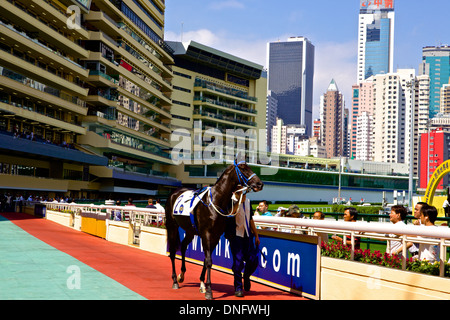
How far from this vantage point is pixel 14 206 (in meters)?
45.1

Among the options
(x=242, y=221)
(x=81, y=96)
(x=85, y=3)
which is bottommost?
(x=242, y=221)

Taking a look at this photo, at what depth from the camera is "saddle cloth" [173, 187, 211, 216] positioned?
8.87m

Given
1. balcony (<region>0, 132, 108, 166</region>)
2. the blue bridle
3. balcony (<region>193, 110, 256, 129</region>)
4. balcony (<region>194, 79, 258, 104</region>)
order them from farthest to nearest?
balcony (<region>193, 110, 256, 129</region>)
balcony (<region>194, 79, 258, 104</region>)
balcony (<region>0, 132, 108, 166</region>)
the blue bridle

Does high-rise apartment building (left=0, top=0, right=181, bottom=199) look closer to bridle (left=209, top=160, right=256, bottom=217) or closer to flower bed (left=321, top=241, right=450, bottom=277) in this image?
bridle (left=209, top=160, right=256, bottom=217)

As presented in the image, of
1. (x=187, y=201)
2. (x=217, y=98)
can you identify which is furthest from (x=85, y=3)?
(x=187, y=201)

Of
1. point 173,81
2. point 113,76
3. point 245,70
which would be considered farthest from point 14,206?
point 245,70

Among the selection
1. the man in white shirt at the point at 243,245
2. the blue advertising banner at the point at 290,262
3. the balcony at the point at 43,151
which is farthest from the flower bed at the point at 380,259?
the balcony at the point at 43,151

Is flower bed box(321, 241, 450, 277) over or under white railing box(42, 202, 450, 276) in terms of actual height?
under

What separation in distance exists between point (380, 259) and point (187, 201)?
3.47 metres

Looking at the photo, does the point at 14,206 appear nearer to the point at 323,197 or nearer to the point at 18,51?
the point at 18,51

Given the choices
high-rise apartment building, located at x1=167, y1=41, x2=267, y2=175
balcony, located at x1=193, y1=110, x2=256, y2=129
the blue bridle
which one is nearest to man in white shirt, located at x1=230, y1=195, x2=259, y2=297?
the blue bridle

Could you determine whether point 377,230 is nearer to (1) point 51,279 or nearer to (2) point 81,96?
(1) point 51,279

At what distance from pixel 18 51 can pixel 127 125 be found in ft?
74.0

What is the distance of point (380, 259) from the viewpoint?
303 inches
